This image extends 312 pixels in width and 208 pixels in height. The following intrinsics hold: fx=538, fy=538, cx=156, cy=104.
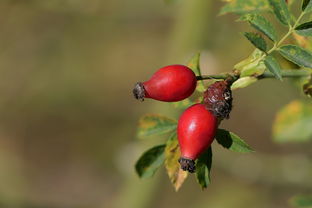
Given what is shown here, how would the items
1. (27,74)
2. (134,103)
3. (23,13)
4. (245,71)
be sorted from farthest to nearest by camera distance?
1. (134,103)
2. (27,74)
3. (23,13)
4. (245,71)

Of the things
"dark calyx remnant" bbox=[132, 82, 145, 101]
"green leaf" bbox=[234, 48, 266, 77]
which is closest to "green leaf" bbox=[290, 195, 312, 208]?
"green leaf" bbox=[234, 48, 266, 77]

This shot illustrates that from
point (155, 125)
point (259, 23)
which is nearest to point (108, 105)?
point (155, 125)

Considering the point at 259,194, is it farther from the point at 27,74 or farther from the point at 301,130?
the point at 301,130

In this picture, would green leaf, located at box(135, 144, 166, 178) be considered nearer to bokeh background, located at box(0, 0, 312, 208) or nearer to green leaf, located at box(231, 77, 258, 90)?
green leaf, located at box(231, 77, 258, 90)

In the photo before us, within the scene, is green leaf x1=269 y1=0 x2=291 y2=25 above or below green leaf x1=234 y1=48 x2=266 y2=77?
above

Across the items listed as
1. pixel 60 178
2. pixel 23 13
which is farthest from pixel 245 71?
pixel 60 178

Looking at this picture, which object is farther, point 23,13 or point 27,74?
point 27,74
